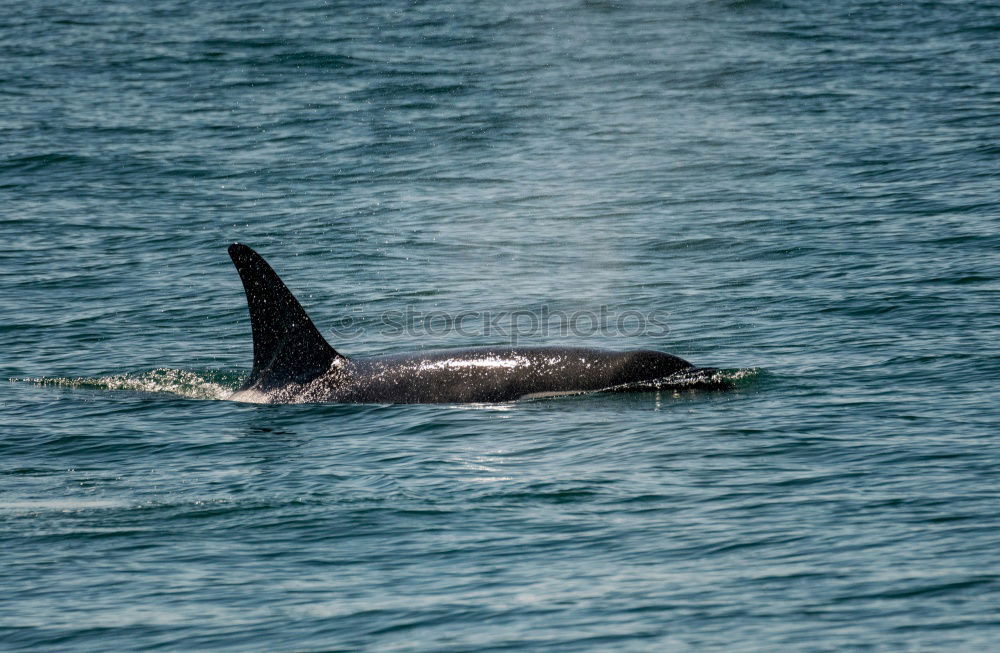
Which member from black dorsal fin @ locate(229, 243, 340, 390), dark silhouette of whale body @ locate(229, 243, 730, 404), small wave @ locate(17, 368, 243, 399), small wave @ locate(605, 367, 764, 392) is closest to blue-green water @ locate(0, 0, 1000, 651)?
small wave @ locate(17, 368, 243, 399)

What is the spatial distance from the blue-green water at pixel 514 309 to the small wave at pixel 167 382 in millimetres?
97

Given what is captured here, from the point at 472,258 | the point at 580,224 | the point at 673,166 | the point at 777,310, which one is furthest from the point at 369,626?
the point at 673,166

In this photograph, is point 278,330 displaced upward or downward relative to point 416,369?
upward

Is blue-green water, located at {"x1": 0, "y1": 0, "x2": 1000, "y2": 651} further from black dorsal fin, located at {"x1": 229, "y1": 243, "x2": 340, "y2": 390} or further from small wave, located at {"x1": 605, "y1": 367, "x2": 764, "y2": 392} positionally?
black dorsal fin, located at {"x1": 229, "y1": 243, "x2": 340, "y2": 390}

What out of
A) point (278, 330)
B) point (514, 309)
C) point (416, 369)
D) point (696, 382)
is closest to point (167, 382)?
point (278, 330)

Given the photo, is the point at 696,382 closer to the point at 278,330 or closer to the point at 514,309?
the point at 278,330

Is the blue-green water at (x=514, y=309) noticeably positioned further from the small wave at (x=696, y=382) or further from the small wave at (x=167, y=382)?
the small wave at (x=696, y=382)

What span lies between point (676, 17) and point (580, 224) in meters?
23.6

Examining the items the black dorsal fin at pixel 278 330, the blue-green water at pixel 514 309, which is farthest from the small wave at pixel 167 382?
the black dorsal fin at pixel 278 330

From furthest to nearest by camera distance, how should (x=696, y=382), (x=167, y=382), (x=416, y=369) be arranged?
(x=167, y=382) → (x=416, y=369) → (x=696, y=382)

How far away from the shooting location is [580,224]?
26859mm

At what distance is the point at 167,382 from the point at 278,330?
229cm

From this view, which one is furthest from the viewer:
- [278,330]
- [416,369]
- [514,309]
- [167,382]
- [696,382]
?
[514,309]

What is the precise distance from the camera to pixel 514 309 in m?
21.2
